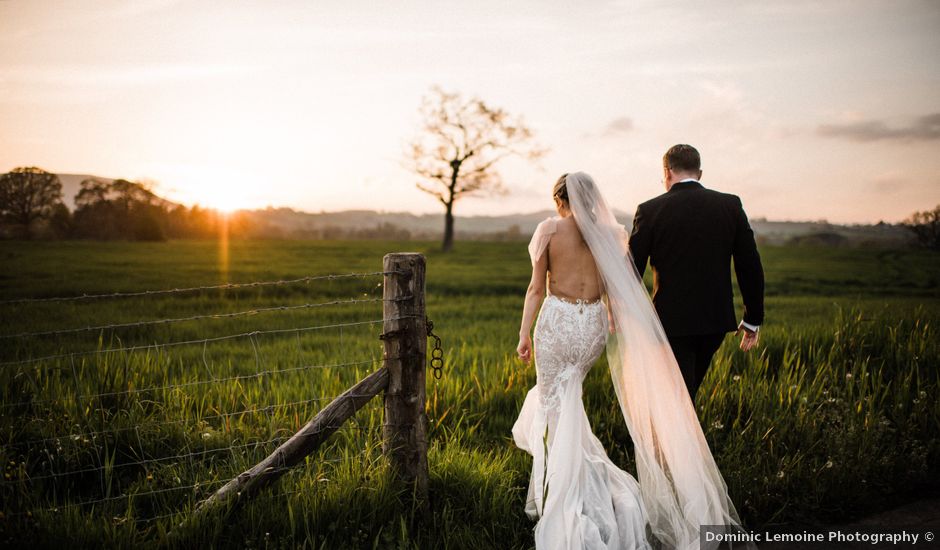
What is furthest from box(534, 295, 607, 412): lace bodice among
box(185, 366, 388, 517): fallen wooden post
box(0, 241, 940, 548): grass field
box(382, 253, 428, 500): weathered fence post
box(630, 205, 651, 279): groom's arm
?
box(185, 366, 388, 517): fallen wooden post

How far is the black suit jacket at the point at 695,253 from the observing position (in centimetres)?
449

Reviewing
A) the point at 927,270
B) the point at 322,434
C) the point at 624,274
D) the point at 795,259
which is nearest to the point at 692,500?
the point at 624,274

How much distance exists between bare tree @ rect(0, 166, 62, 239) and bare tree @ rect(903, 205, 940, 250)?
47465 millimetres

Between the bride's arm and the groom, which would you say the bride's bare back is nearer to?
the bride's arm

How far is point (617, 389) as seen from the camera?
4.72m

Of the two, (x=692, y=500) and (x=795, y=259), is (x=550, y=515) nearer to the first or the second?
(x=692, y=500)

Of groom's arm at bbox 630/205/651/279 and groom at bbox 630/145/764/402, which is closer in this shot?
groom at bbox 630/145/764/402

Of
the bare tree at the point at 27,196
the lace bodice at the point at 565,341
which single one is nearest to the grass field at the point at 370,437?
the lace bodice at the point at 565,341

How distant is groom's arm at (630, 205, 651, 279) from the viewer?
4652mm

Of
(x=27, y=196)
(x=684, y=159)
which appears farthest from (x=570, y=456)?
(x=27, y=196)

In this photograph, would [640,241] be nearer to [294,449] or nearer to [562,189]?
[562,189]

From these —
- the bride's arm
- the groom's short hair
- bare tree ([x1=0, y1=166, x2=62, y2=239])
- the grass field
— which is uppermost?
bare tree ([x1=0, y1=166, x2=62, y2=239])

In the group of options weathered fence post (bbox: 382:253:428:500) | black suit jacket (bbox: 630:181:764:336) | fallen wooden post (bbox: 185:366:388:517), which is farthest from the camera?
black suit jacket (bbox: 630:181:764:336)

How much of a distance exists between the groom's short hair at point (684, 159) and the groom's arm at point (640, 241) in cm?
44
